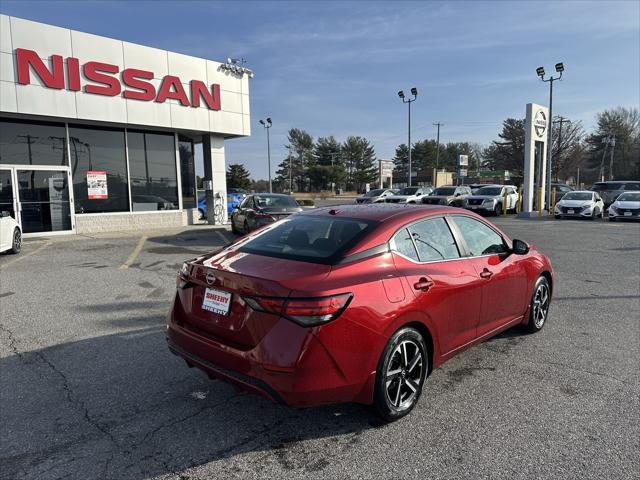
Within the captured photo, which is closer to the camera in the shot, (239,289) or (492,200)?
(239,289)

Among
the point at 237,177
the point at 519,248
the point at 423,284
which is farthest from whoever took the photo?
the point at 237,177

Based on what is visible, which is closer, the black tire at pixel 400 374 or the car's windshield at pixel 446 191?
the black tire at pixel 400 374

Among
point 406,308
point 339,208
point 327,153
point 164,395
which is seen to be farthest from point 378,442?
point 327,153

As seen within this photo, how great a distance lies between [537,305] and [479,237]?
4.66ft

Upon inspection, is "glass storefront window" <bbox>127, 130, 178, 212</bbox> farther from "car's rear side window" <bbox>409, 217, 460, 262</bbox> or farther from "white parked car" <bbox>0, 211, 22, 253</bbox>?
"car's rear side window" <bbox>409, 217, 460, 262</bbox>

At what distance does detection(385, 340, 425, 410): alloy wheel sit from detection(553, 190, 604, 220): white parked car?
70.3 feet

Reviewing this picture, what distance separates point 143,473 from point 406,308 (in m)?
1.94

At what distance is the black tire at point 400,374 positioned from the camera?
3023 mm

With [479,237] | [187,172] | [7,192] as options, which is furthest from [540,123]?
[7,192]

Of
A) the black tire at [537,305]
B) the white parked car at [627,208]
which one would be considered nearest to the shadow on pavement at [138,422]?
the black tire at [537,305]

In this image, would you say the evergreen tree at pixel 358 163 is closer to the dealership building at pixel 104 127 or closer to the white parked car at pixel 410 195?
the white parked car at pixel 410 195

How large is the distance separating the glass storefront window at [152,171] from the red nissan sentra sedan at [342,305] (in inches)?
571

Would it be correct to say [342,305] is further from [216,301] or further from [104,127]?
[104,127]

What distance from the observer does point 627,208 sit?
64.9 ft
